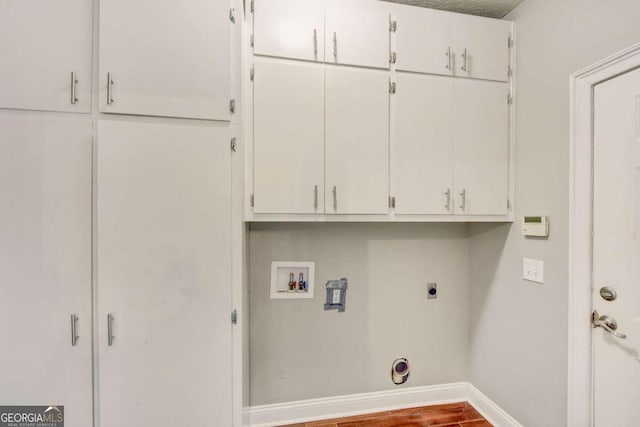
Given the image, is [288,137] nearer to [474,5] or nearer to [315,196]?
[315,196]

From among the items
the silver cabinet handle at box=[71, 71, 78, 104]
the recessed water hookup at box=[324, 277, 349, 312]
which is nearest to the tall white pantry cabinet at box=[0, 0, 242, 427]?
the silver cabinet handle at box=[71, 71, 78, 104]

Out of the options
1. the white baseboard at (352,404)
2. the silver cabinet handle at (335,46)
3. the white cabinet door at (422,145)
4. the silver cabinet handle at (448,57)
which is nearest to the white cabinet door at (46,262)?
the white baseboard at (352,404)

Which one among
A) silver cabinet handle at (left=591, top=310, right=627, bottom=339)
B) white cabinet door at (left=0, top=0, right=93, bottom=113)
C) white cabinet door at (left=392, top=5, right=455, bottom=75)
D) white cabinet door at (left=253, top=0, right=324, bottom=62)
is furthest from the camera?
white cabinet door at (left=392, top=5, right=455, bottom=75)

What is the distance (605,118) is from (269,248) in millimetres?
1880

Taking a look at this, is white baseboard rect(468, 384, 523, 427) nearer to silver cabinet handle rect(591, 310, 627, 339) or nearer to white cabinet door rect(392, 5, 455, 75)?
silver cabinet handle rect(591, 310, 627, 339)

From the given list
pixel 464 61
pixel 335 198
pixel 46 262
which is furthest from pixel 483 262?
pixel 46 262

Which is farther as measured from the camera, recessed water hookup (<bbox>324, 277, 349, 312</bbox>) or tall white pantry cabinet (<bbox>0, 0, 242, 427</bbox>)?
recessed water hookup (<bbox>324, 277, 349, 312</bbox>)

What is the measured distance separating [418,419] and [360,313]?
78 cm

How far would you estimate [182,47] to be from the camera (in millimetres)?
1342

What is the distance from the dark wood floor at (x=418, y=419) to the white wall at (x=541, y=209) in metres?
0.22

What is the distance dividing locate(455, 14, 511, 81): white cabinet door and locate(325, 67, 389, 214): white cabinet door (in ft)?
1.73

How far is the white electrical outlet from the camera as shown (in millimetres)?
1686

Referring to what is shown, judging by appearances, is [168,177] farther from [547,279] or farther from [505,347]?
[505,347]

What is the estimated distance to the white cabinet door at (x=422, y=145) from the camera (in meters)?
1.76
